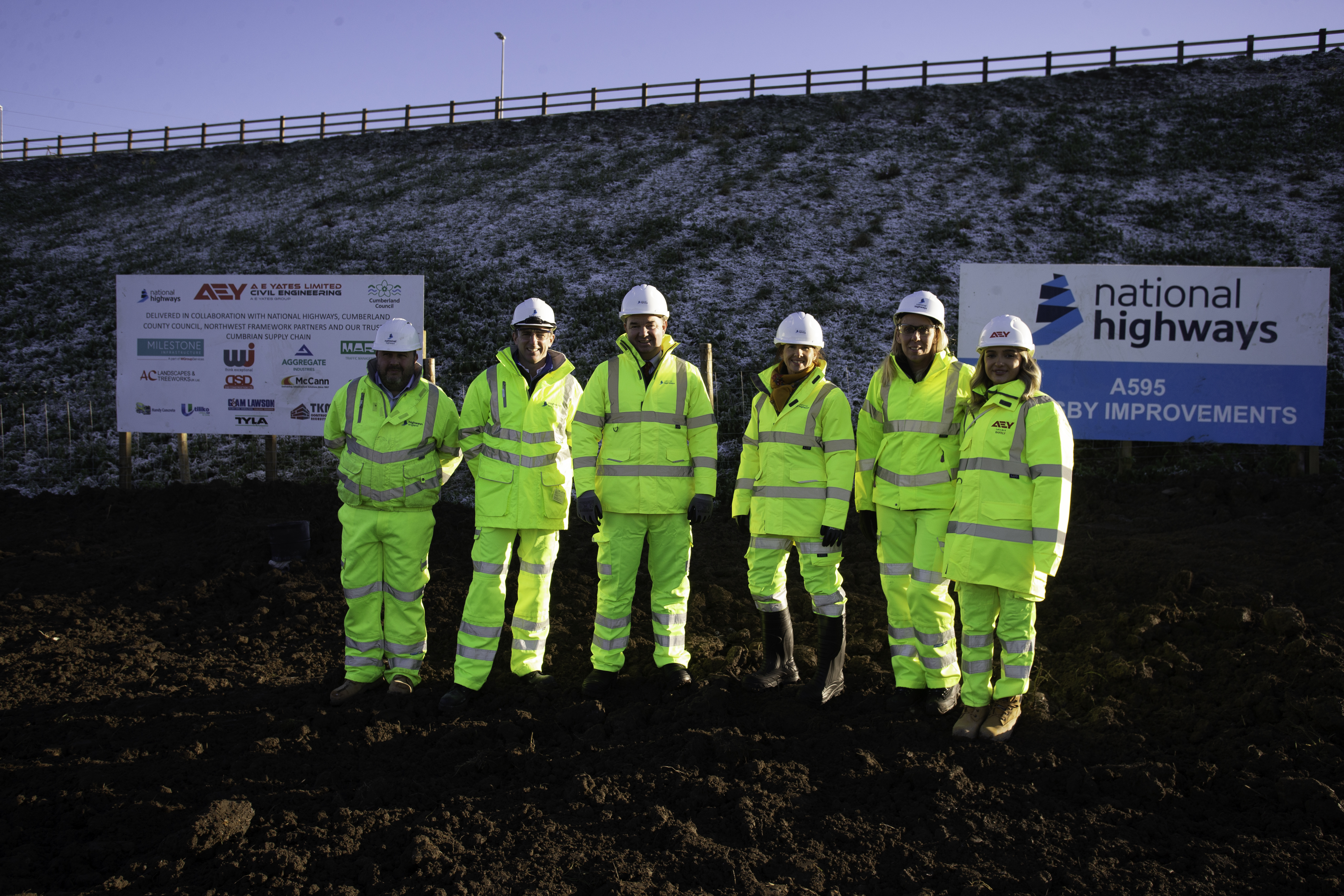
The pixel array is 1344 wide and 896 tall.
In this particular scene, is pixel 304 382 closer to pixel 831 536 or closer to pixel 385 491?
pixel 385 491

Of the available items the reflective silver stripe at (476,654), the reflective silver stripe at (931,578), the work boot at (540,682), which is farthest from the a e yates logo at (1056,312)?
the reflective silver stripe at (476,654)

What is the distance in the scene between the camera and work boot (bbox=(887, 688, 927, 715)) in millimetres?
4555

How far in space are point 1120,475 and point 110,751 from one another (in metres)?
9.96

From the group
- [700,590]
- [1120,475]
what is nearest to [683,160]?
[1120,475]

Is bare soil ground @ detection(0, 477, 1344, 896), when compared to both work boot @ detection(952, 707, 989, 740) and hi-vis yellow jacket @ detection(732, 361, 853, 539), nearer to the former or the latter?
work boot @ detection(952, 707, 989, 740)

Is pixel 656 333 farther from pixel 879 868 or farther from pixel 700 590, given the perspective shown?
pixel 879 868

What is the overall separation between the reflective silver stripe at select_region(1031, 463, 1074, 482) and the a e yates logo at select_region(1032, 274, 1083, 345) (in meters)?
5.81

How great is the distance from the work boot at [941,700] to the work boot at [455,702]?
8.71 feet

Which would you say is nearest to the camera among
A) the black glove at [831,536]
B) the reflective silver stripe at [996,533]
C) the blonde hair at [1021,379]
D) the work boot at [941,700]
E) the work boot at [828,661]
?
Answer: the reflective silver stripe at [996,533]

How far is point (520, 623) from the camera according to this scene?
5145mm

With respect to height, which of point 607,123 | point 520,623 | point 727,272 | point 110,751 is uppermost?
point 607,123

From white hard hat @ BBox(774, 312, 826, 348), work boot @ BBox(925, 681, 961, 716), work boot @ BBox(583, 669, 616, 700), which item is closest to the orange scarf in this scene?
white hard hat @ BBox(774, 312, 826, 348)

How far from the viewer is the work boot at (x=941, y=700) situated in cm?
447

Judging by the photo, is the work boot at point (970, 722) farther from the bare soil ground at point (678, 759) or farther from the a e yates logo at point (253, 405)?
the a e yates logo at point (253, 405)
